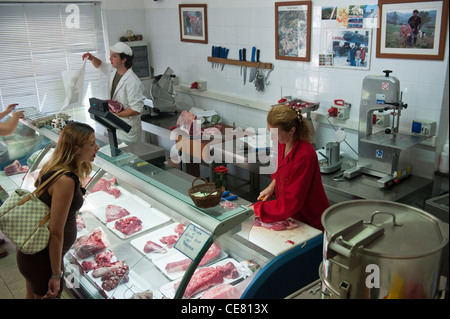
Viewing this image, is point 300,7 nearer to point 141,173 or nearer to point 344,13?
point 344,13

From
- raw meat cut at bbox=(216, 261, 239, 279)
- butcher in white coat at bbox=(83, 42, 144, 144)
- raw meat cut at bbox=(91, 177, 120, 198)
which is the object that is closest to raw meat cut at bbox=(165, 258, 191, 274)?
raw meat cut at bbox=(216, 261, 239, 279)

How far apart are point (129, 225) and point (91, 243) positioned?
1.07 ft

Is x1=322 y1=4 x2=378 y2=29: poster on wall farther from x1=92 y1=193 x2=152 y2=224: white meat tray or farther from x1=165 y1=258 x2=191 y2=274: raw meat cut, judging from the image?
x1=165 y1=258 x2=191 y2=274: raw meat cut

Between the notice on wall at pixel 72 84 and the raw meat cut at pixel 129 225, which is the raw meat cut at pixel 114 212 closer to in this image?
the raw meat cut at pixel 129 225

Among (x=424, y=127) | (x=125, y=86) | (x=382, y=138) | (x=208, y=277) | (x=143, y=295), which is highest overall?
(x=125, y=86)

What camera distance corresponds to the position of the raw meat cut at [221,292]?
2.65 meters

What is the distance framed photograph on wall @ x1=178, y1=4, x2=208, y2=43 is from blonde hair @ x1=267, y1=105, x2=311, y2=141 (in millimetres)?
3903

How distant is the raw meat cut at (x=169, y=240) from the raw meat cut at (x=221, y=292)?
20.5 inches

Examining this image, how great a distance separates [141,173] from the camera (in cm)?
312

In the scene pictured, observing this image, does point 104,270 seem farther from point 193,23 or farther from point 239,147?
point 193,23

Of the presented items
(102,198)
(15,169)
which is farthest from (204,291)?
(15,169)

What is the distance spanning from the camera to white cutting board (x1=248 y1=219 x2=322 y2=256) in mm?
2727

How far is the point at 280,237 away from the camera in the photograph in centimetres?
286
